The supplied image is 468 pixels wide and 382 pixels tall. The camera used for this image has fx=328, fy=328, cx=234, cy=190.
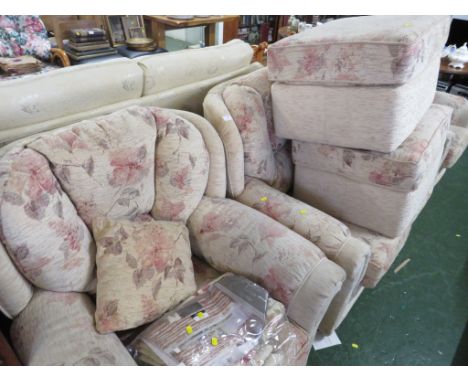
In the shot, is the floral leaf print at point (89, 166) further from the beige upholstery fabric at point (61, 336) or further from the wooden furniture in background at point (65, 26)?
the wooden furniture in background at point (65, 26)

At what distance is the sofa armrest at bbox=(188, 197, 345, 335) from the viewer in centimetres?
96

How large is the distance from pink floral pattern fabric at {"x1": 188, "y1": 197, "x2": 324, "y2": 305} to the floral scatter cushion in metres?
0.12

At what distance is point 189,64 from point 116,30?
2.24 m

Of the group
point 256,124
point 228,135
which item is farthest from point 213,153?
point 256,124

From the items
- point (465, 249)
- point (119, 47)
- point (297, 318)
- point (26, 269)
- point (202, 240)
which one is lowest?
point (465, 249)

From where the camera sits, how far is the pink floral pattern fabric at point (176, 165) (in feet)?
3.54

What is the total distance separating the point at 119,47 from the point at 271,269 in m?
2.84

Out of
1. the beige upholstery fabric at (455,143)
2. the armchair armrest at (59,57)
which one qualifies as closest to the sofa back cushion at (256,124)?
the beige upholstery fabric at (455,143)

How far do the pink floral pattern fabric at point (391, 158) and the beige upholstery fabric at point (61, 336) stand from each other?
3.13 feet

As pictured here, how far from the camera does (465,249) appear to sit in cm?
171

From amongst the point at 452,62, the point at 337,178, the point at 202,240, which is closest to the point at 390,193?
the point at 337,178

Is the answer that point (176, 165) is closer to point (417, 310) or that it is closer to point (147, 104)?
point (147, 104)

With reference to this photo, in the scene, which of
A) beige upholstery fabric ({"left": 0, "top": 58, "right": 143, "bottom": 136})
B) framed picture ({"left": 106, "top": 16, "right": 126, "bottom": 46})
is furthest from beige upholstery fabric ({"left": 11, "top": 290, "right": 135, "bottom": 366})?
framed picture ({"left": 106, "top": 16, "right": 126, "bottom": 46})
